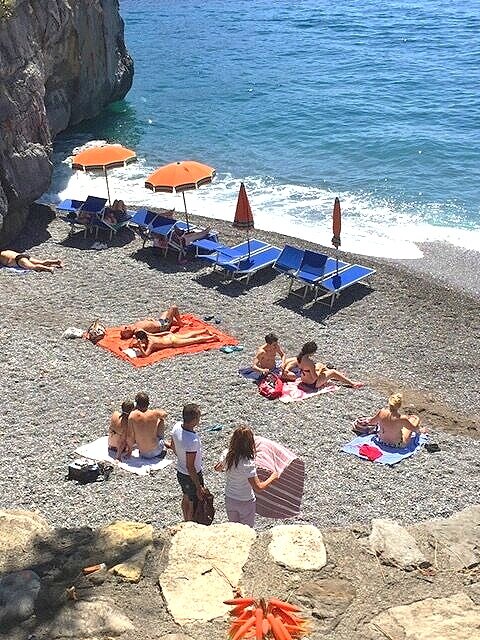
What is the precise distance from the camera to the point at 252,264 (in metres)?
16.6

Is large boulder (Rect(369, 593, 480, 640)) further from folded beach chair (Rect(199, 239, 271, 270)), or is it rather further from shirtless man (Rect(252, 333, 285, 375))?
folded beach chair (Rect(199, 239, 271, 270))

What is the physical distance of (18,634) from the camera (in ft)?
14.1

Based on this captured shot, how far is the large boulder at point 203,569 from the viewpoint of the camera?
4520mm

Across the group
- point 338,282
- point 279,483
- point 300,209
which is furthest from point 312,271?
point 279,483

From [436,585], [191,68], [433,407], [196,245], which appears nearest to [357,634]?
[436,585]

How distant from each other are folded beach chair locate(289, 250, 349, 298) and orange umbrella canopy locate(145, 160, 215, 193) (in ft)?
10.4

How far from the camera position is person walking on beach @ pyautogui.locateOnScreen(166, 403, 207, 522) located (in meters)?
7.25

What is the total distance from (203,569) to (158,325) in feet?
29.9

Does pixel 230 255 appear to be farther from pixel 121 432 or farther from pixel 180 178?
pixel 121 432

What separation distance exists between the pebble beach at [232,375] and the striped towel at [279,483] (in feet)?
0.82

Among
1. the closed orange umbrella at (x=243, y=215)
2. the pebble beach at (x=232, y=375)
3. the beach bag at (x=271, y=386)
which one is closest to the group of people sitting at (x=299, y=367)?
the beach bag at (x=271, y=386)

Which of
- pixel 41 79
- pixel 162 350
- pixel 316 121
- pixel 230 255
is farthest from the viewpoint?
pixel 316 121

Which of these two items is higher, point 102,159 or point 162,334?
point 102,159

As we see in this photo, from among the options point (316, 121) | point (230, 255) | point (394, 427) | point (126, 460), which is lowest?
point (316, 121)
